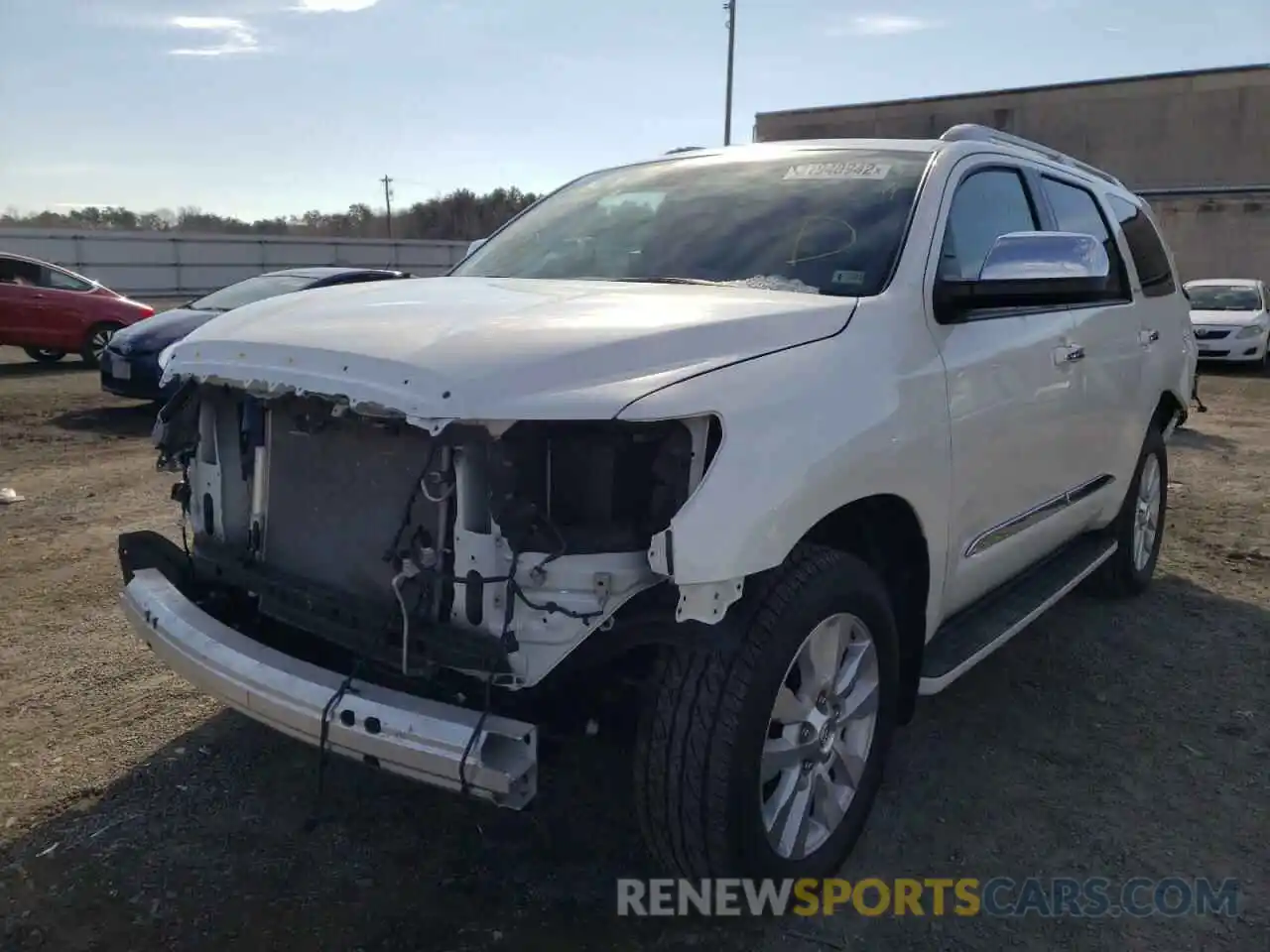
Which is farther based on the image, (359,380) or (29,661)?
(29,661)

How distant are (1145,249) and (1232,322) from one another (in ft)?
45.7

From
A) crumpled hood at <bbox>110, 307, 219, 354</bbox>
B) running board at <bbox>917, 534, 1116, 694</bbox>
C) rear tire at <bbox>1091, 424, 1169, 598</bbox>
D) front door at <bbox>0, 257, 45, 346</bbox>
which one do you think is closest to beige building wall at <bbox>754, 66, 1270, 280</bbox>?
front door at <bbox>0, 257, 45, 346</bbox>

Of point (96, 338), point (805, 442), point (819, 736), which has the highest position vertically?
point (805, 442)

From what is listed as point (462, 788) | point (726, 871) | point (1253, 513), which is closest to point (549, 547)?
point (462, 788)

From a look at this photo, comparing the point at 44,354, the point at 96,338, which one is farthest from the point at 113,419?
the point at 44,354

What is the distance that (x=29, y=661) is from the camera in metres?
4.10

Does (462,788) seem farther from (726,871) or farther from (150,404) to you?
(150,404)

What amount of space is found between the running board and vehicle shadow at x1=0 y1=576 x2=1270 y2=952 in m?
0.42

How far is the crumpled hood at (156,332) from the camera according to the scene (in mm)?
9562

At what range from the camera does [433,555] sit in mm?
2406

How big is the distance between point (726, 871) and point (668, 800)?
222 mm

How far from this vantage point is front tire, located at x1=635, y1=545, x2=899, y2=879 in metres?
2.37

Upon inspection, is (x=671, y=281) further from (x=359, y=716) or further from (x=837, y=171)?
(x=359, y=716)

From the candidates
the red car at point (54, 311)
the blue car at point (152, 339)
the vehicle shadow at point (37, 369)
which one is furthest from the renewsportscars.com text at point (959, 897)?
the red car at point (54, 311)
